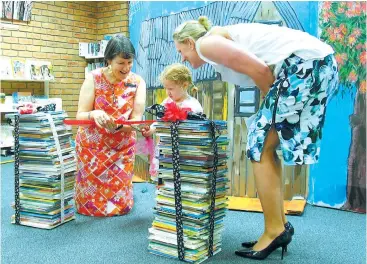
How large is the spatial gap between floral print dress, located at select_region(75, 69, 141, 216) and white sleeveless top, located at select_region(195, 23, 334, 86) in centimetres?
95

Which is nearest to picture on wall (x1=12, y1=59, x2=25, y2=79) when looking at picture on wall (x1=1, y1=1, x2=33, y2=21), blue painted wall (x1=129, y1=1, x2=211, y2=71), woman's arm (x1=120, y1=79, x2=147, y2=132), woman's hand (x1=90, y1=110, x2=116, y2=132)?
picture on wall (x1=1, y1=1, x2=33, y2=21)

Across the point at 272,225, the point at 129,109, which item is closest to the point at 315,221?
the point at 272,225

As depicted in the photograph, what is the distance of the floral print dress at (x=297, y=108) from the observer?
5.64ft

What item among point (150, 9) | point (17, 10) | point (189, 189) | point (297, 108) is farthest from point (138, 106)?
point (17, 10)

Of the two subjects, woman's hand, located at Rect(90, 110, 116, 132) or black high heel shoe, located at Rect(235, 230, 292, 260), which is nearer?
black high heel shoe, located at Rect(235, 230, 292, 260)

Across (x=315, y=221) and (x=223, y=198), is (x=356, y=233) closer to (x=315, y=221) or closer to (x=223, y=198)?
(x=315, y=221)

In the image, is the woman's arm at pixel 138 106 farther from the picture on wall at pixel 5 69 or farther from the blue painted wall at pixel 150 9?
the picture on wall at pixel 5 69

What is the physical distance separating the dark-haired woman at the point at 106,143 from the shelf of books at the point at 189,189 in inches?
28.5

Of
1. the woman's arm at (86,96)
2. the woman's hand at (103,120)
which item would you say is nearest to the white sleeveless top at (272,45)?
the woman's hand at (103,120)

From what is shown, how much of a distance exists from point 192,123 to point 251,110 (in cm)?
129

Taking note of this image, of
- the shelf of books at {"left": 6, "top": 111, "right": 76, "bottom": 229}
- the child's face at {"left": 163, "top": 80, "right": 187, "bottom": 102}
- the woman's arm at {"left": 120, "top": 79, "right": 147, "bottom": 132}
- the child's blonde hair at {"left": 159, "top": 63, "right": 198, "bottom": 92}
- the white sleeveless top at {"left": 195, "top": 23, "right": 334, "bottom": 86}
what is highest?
the white sleeveless top at {"left": 195, "top": 23, "right": 334, "bottom": 86}

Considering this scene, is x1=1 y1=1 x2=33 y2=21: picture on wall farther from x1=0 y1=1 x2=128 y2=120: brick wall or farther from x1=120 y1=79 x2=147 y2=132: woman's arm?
x1=120 y1=79 x2=147 y2=132: woman's arm

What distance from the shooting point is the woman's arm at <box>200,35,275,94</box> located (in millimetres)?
1660

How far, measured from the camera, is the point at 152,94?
3629mm
